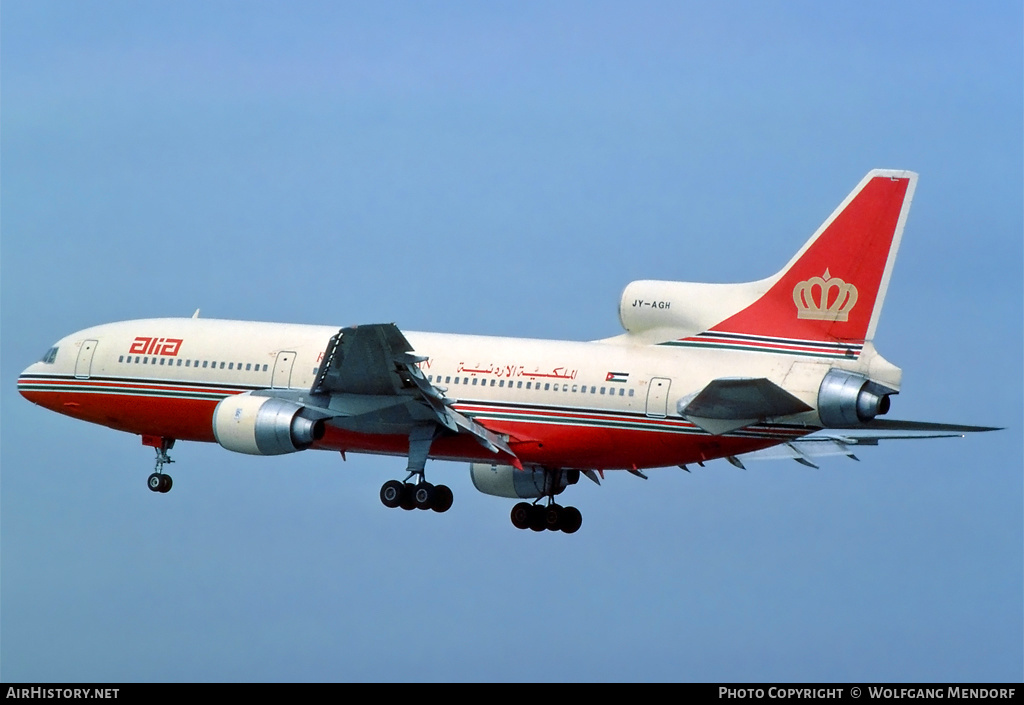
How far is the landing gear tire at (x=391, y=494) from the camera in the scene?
56.7 m

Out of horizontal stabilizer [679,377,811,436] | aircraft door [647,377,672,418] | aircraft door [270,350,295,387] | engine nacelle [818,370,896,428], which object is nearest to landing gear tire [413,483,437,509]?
aircraft door [270,350,295,387]

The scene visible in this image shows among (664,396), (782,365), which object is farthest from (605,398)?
(782,365)

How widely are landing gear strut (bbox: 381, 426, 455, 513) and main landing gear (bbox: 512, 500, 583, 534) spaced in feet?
11.4

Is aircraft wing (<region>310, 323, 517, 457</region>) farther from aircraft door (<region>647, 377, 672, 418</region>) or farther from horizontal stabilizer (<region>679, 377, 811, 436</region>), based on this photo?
horizontal stabilizer (<region>679, 377, 811, 436</region>)

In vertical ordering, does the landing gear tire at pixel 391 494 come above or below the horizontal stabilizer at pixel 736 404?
below

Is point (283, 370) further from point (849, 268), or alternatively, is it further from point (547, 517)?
point (849, 268)

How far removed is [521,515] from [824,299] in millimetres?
12858

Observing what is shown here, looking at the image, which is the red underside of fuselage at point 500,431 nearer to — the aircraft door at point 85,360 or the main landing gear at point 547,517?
the aircraft door at point 85,360

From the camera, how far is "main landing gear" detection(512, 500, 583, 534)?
2330 inches

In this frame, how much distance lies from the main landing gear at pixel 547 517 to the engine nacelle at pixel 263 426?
7.75 m

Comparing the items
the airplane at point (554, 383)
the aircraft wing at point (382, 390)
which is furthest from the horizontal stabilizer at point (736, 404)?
the aircraft wing at point (382, 390)

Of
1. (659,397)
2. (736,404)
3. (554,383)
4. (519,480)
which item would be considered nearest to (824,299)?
(736,404)

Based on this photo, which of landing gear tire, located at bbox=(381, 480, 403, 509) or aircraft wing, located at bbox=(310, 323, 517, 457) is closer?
aircraft wing, located at bbox=(310, 323, 517, 457)

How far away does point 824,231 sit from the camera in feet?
170
